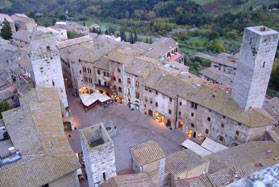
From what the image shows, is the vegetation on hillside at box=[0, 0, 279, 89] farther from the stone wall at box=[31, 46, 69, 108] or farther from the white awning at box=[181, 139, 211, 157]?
the stone wall at box=[31, 46, 69, 108]

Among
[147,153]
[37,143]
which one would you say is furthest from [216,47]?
[37,143]

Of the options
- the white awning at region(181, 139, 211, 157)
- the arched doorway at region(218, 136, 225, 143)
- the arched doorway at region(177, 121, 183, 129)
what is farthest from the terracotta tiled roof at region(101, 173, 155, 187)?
the arched doorway at region(177, 121, 183, 129)

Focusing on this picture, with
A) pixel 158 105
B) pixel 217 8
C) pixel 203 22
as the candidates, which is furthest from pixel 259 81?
pixel 217 8

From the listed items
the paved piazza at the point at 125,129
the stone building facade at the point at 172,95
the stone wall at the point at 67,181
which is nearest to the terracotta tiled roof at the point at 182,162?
the paved piazza at the point at 125,129

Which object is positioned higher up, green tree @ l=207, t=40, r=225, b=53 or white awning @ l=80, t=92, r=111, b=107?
green tree @ l=207, t=40, r=225, b=53

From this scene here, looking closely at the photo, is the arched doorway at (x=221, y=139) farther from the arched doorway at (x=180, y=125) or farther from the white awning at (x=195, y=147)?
the arched doorway at (x=180, y=125)

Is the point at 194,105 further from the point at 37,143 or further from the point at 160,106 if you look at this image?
the point at 37,143
